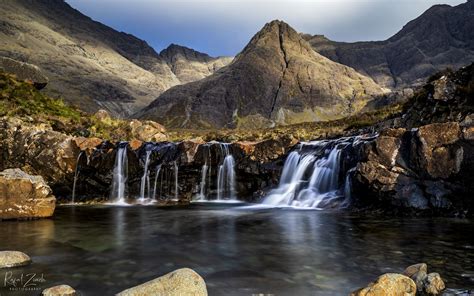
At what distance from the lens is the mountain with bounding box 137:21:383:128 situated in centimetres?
13662

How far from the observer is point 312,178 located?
23844mm

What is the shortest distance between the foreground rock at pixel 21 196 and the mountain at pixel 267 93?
110026 mm

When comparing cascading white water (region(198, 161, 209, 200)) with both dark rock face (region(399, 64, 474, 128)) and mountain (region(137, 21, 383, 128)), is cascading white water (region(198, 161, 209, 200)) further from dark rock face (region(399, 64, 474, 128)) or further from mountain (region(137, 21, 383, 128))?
mountain (region(137, 21, 383, 128))

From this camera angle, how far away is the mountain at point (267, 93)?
136625 millimetres

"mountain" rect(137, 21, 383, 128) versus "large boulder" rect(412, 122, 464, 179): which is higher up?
"mountain" rect(137, 21, 383, 128)

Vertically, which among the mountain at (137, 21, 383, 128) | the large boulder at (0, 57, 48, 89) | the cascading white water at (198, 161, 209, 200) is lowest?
the cascading white water at (198, 161, 209, 200)

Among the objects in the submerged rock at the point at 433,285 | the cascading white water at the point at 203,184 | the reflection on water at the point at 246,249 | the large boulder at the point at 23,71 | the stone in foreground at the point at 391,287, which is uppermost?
the large boulder at the point at 23,71

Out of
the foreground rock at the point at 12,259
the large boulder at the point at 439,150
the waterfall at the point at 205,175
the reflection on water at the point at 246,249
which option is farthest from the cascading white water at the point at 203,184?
A: the foreground rock at the point at 12,259

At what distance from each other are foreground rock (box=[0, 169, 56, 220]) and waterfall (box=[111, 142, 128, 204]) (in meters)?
9.51

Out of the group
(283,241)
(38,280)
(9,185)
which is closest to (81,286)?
(38,280)

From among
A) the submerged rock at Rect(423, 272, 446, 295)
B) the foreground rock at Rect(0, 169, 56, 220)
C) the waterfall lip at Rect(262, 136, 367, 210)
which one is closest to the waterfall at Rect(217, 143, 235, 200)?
the waterfall lip at Rect(262, 136, 367, 210)

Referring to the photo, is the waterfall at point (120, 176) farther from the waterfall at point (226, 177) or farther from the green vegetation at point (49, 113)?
the green vegetation at point (49, 113)

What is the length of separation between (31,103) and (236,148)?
2311cm

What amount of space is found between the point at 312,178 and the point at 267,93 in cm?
12886
